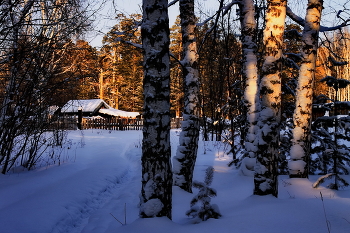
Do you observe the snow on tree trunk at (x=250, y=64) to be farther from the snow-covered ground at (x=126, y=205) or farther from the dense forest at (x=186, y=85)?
the snow-covered ground at (x=126, y=205)

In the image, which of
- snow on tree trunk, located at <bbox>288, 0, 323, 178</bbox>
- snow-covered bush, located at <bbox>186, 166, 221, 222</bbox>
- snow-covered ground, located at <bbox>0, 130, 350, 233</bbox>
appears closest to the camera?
snow-covered ground, located at <bbox>0, 130, 350, 233</bbox>

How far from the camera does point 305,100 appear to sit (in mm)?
5141

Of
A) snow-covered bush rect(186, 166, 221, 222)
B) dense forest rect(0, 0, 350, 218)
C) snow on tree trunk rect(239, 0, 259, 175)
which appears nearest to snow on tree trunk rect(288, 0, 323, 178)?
dense forest rect(0, 0, 350, 218)

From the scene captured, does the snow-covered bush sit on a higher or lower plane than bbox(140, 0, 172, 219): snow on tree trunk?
lower

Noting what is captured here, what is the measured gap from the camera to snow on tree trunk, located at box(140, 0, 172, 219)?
9.46ft

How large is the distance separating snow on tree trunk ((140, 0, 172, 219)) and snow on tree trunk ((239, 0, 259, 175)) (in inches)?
132

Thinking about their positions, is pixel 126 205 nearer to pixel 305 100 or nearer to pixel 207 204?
pixel 207 204

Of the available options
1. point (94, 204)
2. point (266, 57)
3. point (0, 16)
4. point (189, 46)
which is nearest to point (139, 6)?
point (189, 46)

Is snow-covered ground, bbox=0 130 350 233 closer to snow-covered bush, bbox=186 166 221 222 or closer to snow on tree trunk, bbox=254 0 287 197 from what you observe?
snow-covered bush, bbox=186 166 221 222

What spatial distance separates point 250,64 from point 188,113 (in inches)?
78.9

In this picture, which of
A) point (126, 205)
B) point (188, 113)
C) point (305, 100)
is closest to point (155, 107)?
point (188, 113)

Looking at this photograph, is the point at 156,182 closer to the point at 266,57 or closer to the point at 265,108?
the point at 265,108

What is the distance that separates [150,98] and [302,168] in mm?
3802

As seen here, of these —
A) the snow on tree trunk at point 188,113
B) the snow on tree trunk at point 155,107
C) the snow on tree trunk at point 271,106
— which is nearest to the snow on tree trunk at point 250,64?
the snow on tree trunk at point 188,113
